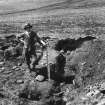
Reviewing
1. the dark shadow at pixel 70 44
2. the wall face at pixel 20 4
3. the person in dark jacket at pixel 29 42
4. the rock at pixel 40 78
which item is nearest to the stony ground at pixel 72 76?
the dark shadow at pixel 70 44

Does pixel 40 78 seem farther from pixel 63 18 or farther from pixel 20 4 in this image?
pixel 20 4

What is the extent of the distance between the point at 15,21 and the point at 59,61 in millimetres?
8288

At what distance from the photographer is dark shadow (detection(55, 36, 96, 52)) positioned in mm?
9602

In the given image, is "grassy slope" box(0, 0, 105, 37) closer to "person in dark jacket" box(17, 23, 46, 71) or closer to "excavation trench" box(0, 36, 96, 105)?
"excavation trench" box(0, 36, 96, 105)

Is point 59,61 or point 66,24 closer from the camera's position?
point 59,61

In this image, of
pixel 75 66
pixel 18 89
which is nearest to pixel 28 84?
pixel 18 89

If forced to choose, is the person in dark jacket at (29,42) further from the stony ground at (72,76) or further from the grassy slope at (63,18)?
the grassy slope at (63,18)

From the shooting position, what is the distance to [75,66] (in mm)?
8742

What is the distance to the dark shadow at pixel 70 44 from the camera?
378 inches

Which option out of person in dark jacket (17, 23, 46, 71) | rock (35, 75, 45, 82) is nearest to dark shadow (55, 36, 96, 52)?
person in dark jacket (17, 23, 46, 71)

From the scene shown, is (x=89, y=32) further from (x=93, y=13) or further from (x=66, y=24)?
(x=93, y=13)

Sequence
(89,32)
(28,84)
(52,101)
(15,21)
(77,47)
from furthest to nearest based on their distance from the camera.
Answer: (15,21) < (89,32) < (77,47) < (28,84) < (52,101)

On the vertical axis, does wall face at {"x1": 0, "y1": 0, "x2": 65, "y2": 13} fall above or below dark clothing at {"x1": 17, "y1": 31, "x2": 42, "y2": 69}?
above

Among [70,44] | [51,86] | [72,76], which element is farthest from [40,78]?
[70,44]
